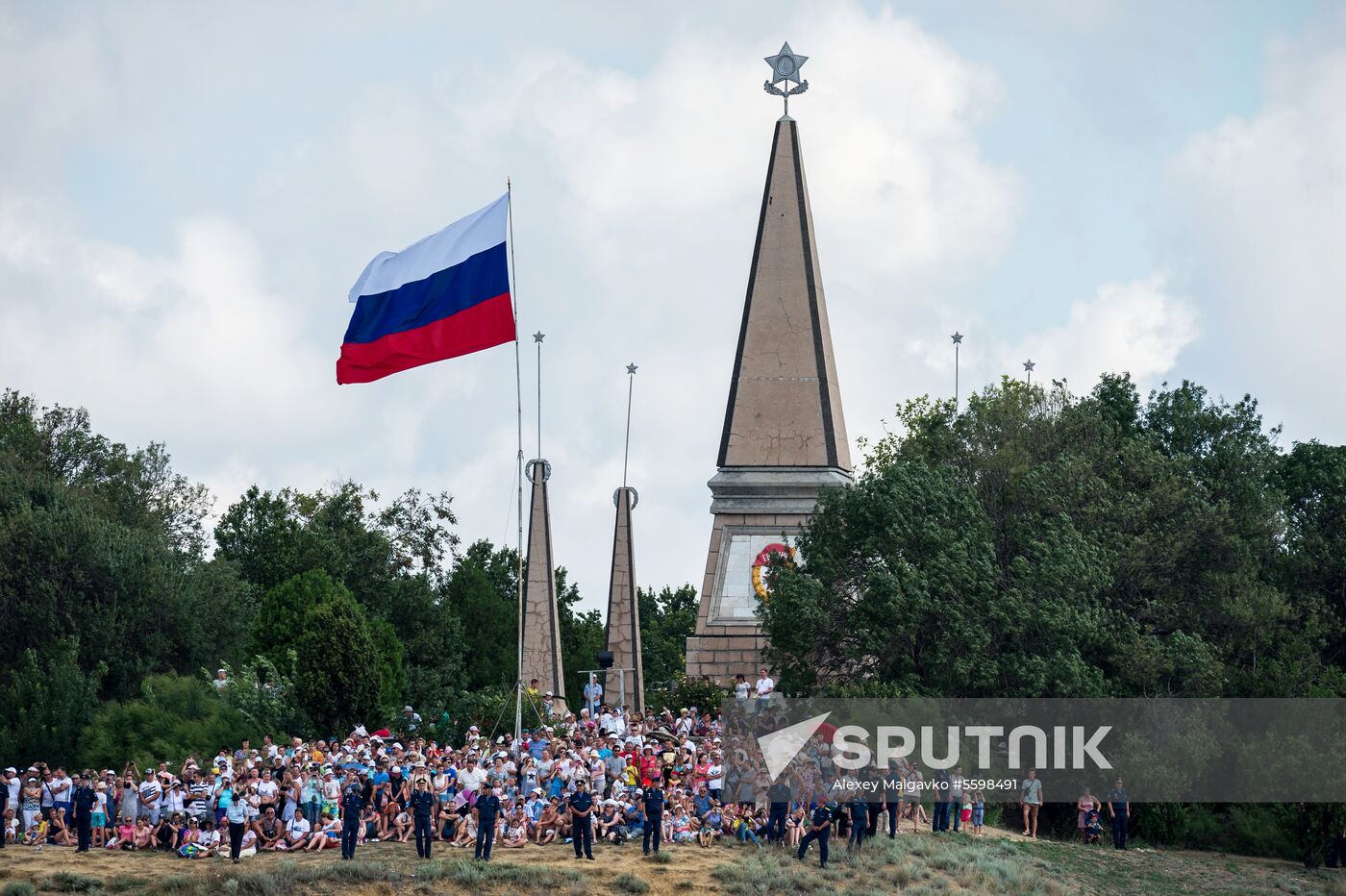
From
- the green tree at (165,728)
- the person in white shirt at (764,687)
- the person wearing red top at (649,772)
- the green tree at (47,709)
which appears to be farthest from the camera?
Answer: the green tree at (47,709)

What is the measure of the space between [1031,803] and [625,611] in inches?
546

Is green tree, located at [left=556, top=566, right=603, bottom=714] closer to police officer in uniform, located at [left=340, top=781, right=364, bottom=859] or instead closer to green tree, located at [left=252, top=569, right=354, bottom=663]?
green tree, located at [left=252, top=569, right=354, bottom=663]

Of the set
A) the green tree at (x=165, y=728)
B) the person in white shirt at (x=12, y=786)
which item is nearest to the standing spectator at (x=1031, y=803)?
the green tree at (x=165, y=728)

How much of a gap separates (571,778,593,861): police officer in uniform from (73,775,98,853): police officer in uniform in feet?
27.1

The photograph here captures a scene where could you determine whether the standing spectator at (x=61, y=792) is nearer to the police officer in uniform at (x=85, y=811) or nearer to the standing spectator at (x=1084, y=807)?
the police officer in uniform at (x=85, y=811)

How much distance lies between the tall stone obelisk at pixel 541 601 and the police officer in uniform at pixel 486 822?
53.5 feet

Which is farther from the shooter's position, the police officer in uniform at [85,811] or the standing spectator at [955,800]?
the standing spectator at [955,800]

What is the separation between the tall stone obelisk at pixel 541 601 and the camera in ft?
160

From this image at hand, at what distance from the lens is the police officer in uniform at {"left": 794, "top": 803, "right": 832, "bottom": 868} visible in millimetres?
32438

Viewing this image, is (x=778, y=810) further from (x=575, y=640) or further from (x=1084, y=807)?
(x=575, y=640)

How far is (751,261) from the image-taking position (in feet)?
165

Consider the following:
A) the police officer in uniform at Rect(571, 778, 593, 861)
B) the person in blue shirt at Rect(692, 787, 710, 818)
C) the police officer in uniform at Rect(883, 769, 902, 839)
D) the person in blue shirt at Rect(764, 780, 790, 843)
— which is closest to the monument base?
the police officer in uniform at Rect(883, 769, 902, 839)

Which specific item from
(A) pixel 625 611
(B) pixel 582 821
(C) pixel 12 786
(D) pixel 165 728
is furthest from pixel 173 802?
(A) pixel 625 611

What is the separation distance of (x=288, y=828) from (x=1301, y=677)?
81.0ft
